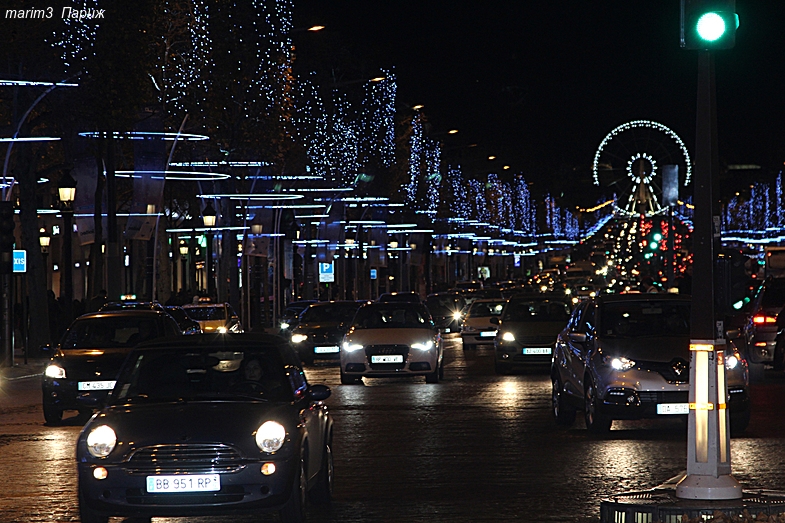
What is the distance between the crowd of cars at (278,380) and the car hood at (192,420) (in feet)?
0.05

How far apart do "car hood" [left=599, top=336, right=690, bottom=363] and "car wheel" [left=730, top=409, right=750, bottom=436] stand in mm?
954

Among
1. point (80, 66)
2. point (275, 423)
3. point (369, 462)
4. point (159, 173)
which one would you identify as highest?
point (80, 66)

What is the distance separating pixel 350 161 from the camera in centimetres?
6438

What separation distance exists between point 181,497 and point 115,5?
24.0 meters

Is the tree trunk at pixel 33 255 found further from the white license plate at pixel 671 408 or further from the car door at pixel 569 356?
the white license plate at pixel 671 408

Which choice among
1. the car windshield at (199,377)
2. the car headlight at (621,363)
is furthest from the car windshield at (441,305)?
the car windshield at (199,377)

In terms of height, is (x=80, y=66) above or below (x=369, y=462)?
above

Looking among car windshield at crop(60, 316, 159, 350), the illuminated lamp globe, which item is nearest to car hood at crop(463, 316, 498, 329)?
the illuminated lamp globe

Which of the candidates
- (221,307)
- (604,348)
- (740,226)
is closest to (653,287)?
(221,307)

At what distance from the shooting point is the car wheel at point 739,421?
1733cm

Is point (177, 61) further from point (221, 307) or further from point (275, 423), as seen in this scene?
point (275, 423)

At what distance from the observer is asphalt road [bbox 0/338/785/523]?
11.7m

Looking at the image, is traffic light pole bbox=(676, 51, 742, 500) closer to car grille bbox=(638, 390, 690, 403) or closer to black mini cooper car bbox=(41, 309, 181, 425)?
car grille bbox=(638, 390, 690, 403)

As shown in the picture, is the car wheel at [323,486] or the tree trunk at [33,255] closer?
the car wheel at [323,486]
